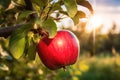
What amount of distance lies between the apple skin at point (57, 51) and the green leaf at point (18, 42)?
0.08 meters

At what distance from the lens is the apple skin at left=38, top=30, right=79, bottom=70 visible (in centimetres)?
131

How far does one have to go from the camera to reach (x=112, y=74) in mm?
11781

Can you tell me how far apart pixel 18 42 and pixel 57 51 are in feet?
0.48

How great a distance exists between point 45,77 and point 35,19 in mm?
→ 1835

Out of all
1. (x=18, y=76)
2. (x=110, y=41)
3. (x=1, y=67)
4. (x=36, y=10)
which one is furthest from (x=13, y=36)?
(x=110, y=41)

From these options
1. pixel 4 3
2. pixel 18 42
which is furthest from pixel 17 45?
pixel 4 3

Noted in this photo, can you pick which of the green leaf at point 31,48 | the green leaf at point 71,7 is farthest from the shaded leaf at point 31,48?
the green leaf at point 71,7

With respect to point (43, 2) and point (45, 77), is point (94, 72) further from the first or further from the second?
point (43, 2)

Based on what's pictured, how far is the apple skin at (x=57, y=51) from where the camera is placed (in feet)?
4.30

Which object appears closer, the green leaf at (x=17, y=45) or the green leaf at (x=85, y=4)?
the green leaf at (x=17, y=45)

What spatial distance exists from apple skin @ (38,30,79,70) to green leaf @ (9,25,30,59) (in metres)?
0.08

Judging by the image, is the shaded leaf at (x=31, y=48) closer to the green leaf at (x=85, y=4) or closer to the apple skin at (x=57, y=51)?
the apple skin at (x=57, y=51)

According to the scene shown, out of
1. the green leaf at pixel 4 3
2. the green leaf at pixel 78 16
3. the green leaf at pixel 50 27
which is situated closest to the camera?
the green leaf at pixel 50 27

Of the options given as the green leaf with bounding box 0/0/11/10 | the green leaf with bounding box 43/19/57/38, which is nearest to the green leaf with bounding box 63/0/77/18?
the green leaf with bounding box 43/19/57/38
